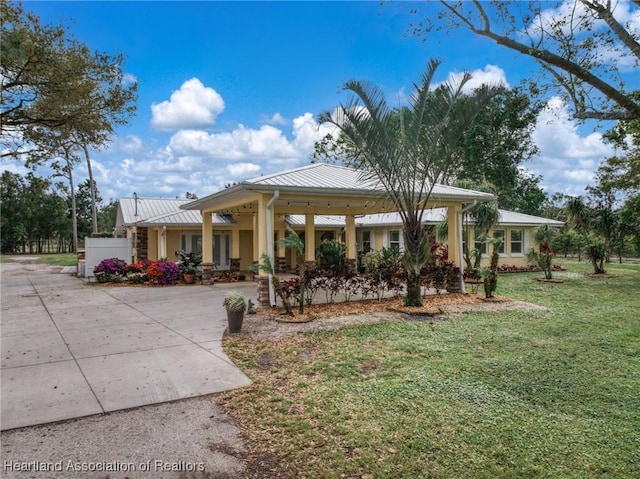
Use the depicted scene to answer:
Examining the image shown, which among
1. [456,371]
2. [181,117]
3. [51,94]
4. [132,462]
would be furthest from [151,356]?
[181,117]

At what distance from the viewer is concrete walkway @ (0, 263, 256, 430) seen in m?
4.49

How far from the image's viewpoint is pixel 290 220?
21.8 m

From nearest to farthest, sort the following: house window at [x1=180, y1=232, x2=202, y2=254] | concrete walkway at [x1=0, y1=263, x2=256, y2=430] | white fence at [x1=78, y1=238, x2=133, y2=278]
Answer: concrete walkway at [x1=0, y1=263, x2=256, y2=430], white fence at [x1=78, y1=238, x2=133, y2=278], house window at [x1=180, y1=232, x2=202, y2=254]

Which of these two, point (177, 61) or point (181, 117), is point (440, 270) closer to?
point (177, 61)

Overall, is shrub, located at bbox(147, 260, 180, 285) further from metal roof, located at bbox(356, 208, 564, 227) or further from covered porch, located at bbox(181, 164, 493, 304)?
metal roof, located at bbox(356, 208, 564, 227)

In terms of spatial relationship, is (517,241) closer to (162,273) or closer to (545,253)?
(545,253)

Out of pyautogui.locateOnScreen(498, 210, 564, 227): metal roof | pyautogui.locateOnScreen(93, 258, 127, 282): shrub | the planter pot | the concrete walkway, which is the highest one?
pyautogui.locateOnScreen(498, 210, 564, 227): metal roof

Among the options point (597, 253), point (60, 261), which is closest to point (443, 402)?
point (597, 253)

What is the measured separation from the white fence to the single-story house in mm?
670

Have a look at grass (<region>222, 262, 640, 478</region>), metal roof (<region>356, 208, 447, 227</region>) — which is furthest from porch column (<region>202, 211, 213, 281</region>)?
grass (<region>222, 262, 640, 478</region>)

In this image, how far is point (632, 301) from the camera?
11.3 m

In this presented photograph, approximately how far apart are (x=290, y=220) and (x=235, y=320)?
1459cm

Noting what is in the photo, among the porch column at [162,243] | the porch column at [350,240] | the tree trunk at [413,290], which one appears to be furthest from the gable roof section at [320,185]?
the porch column at [162,243]

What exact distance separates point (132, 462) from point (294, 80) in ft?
42.4
